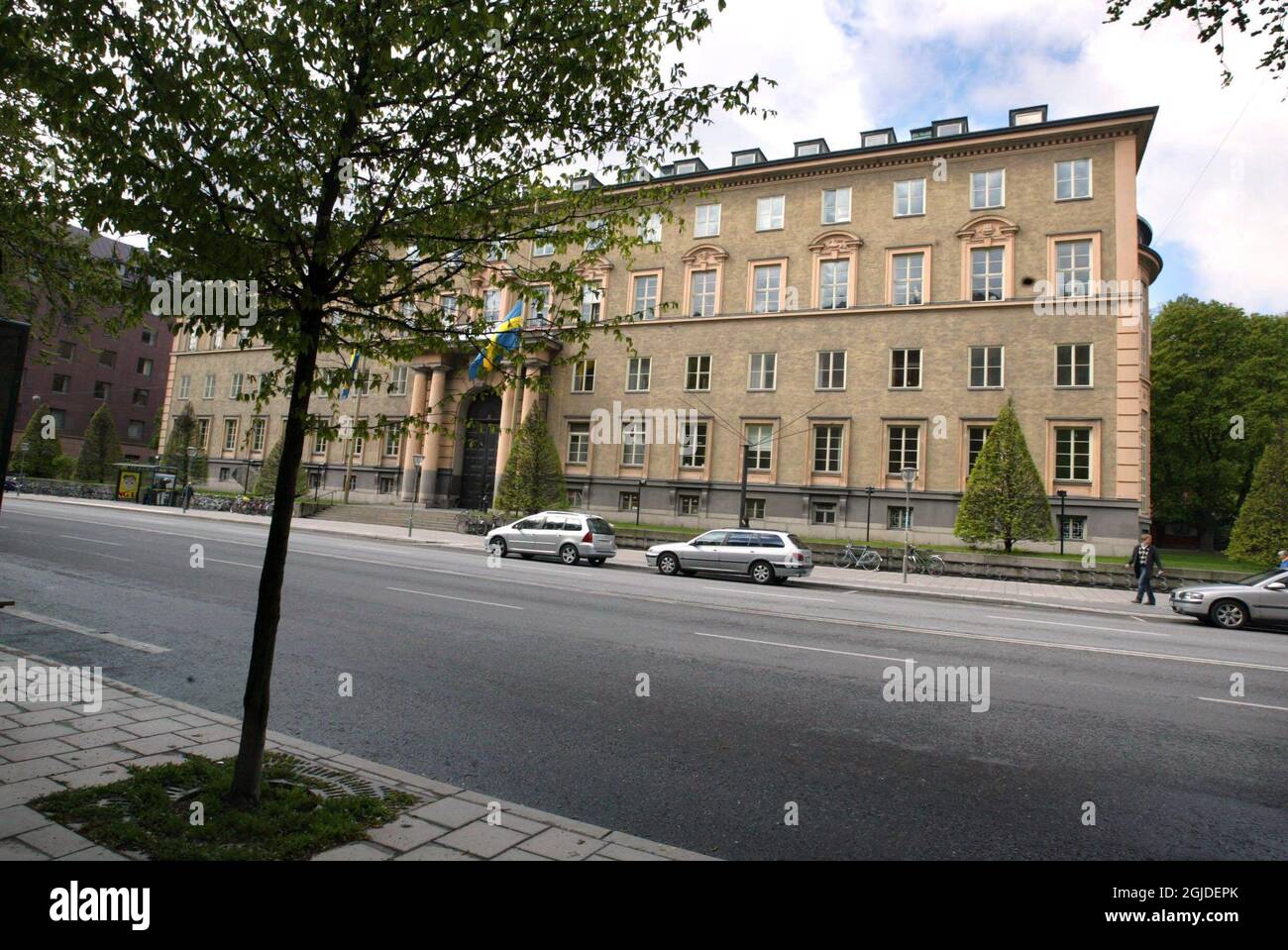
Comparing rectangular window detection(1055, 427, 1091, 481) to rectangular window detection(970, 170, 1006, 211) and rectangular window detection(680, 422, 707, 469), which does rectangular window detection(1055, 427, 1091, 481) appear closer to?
rectangular window detection(970, 170, 1006, 211)

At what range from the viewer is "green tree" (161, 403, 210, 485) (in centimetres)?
5375

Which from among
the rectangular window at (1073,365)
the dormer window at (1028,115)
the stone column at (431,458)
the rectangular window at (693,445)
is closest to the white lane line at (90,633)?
the rectangular window at (693,445)

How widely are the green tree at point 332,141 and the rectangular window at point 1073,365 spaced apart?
103 feet

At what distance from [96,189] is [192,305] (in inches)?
24.6

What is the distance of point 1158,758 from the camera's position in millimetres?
5734

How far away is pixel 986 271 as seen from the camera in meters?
32.9

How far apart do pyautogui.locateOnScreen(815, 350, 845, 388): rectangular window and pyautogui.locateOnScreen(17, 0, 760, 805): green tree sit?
31.9 meters

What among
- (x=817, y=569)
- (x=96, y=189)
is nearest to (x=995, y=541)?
(x=817, y=569)

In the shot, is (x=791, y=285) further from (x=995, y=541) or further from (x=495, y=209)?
(x=495, y=209)

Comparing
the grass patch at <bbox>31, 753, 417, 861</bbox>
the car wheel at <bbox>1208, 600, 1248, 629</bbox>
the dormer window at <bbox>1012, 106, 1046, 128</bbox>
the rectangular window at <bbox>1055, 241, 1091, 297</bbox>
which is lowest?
the grass patch at <bbox>31, 753, 417, 861</bbox>

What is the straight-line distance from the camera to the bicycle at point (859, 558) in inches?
1060

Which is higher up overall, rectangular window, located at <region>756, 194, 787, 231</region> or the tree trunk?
rectangular window, located at <region>756, 194, 787, 231</region>

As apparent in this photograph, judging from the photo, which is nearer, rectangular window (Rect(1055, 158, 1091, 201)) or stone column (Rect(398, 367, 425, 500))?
rectangular window (Rect(1055, 158, 1091, 201))

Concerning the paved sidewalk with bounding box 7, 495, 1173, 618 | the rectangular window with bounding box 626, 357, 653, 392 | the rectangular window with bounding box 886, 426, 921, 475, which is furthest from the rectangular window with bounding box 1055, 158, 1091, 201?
the rectangular window with bounding box 626, 357, 653, 392
